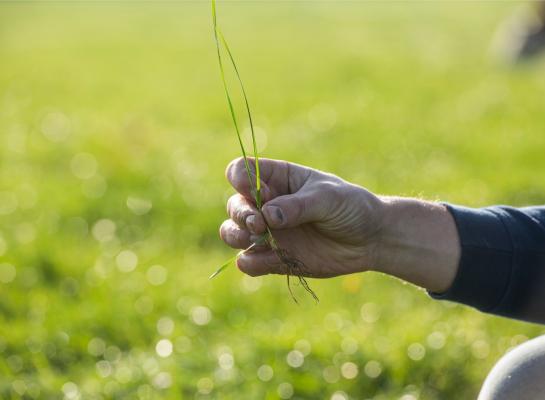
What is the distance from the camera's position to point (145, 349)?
3994 mm

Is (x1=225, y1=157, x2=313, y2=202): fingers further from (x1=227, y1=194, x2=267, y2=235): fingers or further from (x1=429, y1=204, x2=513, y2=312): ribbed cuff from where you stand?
(x1=429, y1=204, x2=513, y2=312): ribbed cuff

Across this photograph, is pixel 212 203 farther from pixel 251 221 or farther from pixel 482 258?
pixel 251 221

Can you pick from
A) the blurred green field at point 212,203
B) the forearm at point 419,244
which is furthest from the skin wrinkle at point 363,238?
the blurred green field at point 212,203

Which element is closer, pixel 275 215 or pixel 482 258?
pixel 275 215

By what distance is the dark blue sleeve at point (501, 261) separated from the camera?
2658mm

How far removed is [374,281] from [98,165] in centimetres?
340

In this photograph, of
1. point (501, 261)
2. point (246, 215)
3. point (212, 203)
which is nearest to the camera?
point (246, 215)

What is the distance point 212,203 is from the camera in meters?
6.22

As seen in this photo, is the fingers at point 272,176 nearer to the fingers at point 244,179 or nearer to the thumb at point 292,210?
the fingers at point 244,179

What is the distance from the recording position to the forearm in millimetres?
2658

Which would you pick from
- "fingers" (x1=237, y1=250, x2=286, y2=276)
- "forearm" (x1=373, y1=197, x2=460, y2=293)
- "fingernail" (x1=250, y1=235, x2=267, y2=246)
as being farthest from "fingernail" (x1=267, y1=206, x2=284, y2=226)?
"forearm" (x1=373, y1=197, x2=460, y2=293)

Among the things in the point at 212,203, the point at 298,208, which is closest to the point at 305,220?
the point at 298,208

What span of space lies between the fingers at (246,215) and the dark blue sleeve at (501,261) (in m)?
0.70

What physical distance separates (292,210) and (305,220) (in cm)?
8
